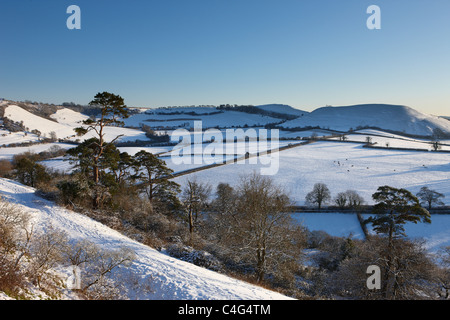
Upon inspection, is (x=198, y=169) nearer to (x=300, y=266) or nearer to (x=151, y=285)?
(x=300, y=266)

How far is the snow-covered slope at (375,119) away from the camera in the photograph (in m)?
141

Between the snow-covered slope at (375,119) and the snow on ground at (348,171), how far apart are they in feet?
258

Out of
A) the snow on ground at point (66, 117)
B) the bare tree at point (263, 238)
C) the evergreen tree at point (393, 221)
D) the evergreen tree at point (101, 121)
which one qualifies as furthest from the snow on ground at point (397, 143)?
the snow on ground at point (66, 117)

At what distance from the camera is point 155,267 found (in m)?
9.27

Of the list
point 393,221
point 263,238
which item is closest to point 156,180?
point 263,238

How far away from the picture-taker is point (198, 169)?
161 feet

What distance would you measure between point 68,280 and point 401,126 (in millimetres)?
179740

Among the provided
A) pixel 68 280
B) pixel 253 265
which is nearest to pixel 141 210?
pixel 253 265

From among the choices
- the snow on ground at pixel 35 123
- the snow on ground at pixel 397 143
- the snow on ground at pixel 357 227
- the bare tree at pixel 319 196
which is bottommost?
the snow on ground at pixel 357 227

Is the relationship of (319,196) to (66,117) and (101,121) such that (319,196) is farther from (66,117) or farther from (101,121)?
(66,117)

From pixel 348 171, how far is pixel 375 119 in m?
140

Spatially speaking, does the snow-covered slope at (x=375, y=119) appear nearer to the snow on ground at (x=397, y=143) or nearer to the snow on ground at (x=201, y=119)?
the snow on ground at (x=201, y=119)

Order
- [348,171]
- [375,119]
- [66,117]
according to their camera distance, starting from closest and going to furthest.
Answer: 1. [348,171]
2. [66,117]
3. [375,119]
